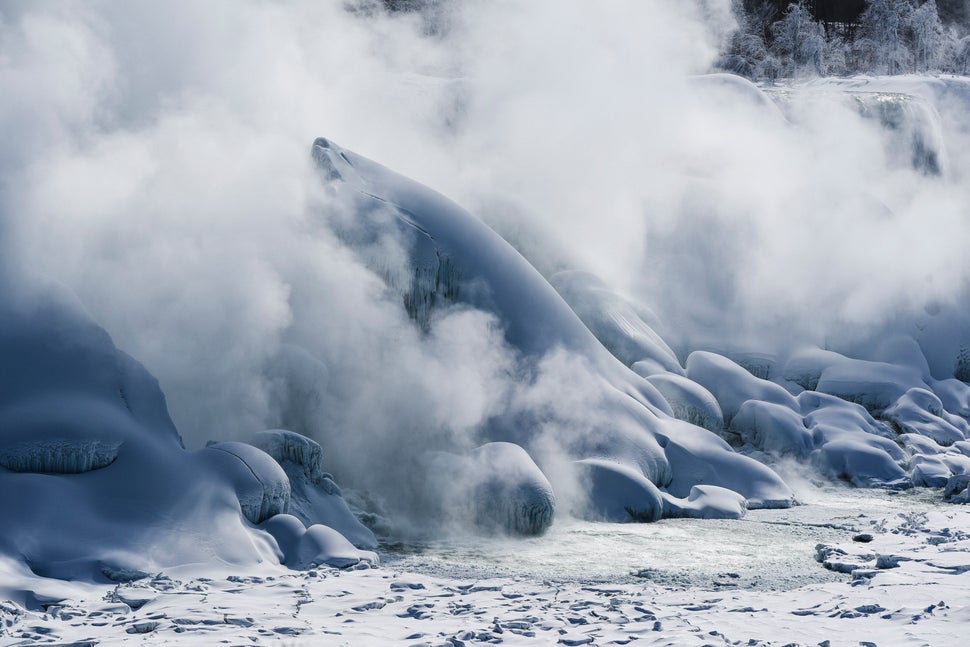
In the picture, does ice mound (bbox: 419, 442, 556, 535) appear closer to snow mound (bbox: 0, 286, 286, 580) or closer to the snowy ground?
the snowy ground

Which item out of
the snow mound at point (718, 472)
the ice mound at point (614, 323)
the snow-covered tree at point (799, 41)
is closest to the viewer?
the snow mound at point (718, 472)

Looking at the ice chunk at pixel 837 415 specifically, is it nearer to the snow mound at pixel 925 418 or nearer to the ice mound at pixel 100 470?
the snow mound at pixel 925 418

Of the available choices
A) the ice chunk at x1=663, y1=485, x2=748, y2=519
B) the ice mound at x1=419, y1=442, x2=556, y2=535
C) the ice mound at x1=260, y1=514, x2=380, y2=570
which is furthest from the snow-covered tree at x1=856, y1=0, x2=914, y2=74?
the ice mound at x1=260, y1=514, x2=380, y2=570

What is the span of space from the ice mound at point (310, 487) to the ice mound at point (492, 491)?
40.7 inches

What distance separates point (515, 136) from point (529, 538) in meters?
12.7

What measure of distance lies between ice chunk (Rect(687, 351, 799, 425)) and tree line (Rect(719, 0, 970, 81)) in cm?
3315

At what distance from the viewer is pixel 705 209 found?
1991 cm

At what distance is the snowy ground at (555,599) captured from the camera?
5898 mm

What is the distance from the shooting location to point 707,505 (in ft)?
36.2

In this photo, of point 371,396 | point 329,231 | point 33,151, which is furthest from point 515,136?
point 33,151

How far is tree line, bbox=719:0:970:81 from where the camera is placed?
48.6m

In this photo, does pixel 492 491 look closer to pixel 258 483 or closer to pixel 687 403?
pixel 258 483

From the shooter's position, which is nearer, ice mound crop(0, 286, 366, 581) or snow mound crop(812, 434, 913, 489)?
ice mound crop(0, 286, 366, 581)

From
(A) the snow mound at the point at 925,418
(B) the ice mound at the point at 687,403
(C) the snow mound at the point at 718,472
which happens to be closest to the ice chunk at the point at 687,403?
(B) the ice mound at the point at 687,403
